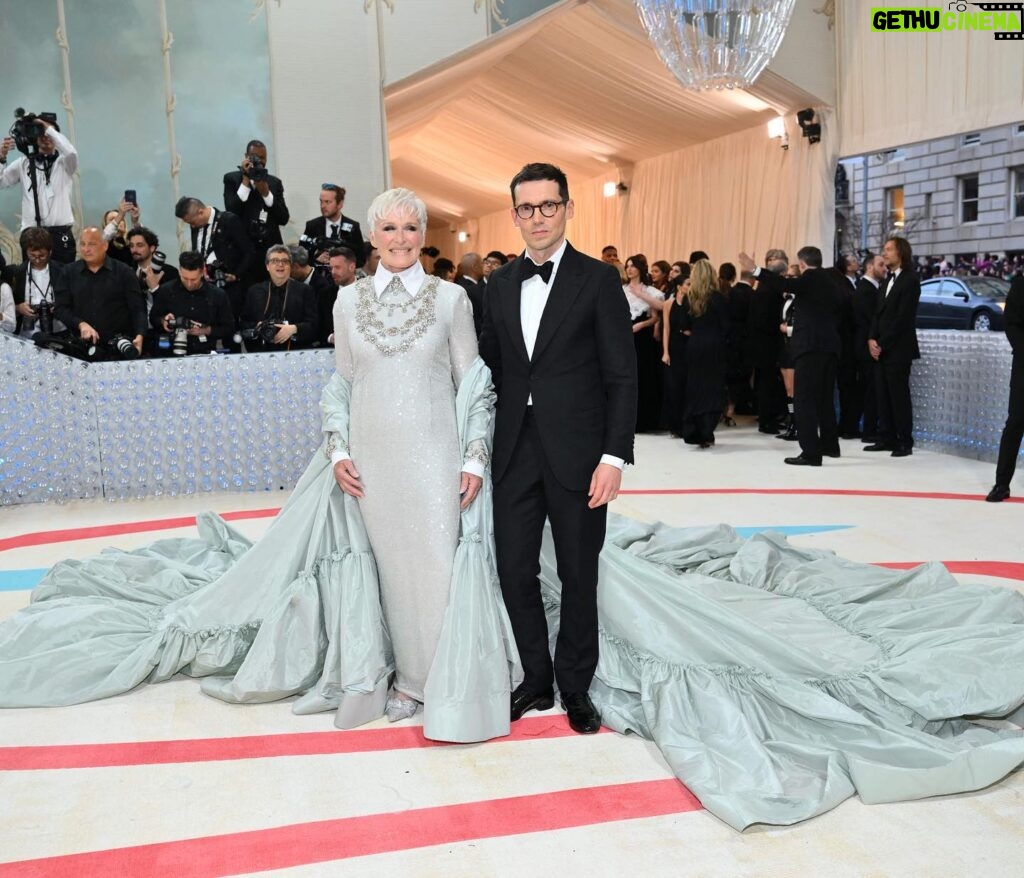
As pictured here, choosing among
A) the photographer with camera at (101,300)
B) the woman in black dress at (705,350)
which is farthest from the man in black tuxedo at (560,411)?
the woman in black dress at (705,350)

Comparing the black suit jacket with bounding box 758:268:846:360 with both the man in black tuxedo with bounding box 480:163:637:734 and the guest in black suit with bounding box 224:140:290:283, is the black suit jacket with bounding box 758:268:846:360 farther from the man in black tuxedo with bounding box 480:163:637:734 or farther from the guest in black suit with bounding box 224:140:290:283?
the man in black tuxedo with bounding box 480:163:637:734

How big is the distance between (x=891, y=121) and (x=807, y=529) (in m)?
5.45

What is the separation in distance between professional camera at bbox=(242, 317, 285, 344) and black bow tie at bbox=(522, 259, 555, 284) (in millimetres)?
4302

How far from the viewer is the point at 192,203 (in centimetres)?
714

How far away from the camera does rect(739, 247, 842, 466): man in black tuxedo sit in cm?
721

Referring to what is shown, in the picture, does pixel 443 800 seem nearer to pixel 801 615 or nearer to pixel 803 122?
pixel 801 615

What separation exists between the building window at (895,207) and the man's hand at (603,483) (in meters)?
7.59

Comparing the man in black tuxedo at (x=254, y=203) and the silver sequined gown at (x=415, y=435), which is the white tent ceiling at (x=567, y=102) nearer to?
the man in black tuxedo at (x=254, y=203)

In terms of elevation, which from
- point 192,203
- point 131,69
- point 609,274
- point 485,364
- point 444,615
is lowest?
point 444,615

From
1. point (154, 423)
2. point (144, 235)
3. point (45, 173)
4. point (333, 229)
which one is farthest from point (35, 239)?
point (333, 229)

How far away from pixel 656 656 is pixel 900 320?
5.12m

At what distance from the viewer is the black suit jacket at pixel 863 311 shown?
8.06 m

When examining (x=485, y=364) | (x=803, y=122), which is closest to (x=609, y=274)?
(x=485, y=364)

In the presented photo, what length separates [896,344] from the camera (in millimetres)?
7535
